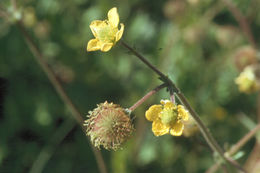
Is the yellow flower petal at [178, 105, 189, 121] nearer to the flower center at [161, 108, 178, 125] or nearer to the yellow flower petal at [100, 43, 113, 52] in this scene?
the flower center at [161, 108, 178, 125]

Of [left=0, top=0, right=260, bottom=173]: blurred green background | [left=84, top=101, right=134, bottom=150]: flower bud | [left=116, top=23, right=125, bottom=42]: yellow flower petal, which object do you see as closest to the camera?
[left=116, top=23, right=125, bottom=42]: yellow flower petal

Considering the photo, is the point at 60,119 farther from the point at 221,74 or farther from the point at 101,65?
the point at 221,74

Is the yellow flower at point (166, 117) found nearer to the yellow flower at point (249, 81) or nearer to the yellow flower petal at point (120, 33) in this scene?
the yellow flower petal at point (120, 33)

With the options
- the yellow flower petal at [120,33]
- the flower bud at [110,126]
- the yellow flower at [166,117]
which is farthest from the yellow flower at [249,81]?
the yellow flower petal at [120,33]

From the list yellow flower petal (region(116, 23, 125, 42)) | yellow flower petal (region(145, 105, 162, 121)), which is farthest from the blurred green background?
yellow flower petal (region(116, 23, 125, 42))

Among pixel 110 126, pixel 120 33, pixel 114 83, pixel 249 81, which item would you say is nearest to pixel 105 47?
pixel 120 33

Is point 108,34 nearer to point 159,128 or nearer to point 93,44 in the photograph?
point 93,44

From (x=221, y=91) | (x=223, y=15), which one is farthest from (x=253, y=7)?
(x=221, y=91)
